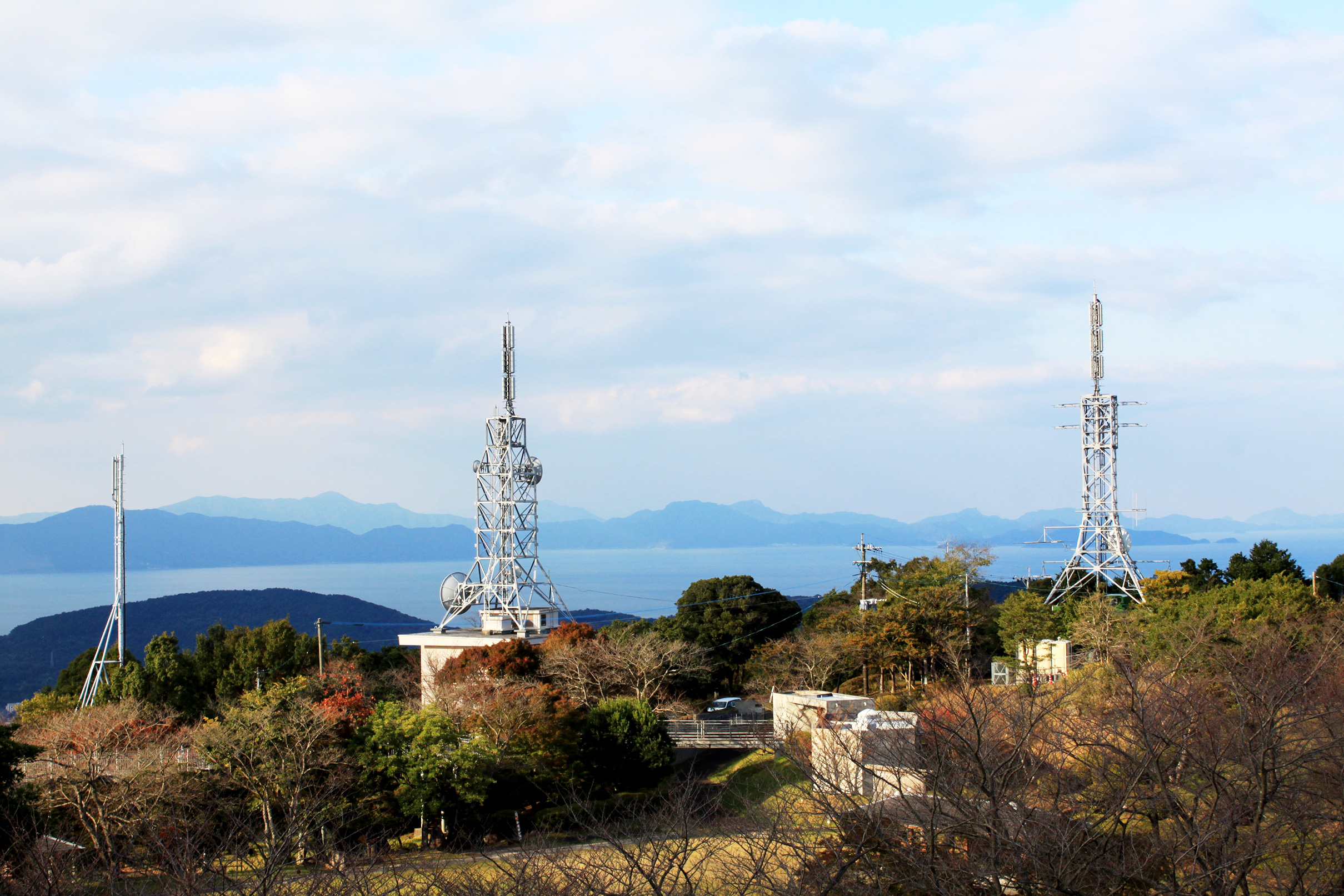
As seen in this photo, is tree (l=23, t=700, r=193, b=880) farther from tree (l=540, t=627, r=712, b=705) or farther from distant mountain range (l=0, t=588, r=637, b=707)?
distant mountain range (l=0, t=588, r=637, b=707)

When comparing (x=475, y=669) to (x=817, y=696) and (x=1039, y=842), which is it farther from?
(x=1039, y=842)

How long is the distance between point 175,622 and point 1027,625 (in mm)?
110657

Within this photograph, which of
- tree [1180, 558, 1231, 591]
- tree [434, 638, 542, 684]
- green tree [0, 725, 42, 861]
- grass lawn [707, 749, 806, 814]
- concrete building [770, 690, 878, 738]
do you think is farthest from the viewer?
tree [1180, 558, 1231, 591]

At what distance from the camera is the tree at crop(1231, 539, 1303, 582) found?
134 ft

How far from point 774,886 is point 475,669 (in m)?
23.2

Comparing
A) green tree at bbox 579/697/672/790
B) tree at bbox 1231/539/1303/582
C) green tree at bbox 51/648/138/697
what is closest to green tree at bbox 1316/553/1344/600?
tree at bbox 1231/539/1303/582

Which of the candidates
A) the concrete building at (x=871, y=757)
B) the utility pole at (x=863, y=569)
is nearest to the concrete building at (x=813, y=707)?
the concrete building at (x=871, y=757)

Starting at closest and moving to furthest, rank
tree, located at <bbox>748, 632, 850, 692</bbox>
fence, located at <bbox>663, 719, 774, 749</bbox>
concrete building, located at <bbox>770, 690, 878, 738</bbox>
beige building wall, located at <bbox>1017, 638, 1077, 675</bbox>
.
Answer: concrete building, located at <bbox>770, 690, 878, 738</bbox> → fence, located at <bbox>663, 719, 774, 749</bbox> → beige building wall, located at <bbox>1017, 638, 1077, 675</bbox> → tree, located at <bbox>748, 632, 850, 692</bbox>

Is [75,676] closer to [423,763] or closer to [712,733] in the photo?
[423,763]

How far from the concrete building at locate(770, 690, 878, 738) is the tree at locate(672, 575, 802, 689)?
22.9ft

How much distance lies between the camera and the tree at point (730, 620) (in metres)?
39.3

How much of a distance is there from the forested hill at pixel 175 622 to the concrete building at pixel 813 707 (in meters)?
77.1

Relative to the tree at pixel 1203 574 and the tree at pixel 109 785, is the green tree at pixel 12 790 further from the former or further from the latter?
the tree at pixel 1203 574

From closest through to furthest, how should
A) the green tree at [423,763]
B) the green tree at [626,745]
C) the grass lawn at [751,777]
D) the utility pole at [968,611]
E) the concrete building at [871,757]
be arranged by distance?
the concrete building at [871,757], the green tree at [423,763], the grass lawn at [751,777], the green tree at [626,745], the utility pole at [968,611]
